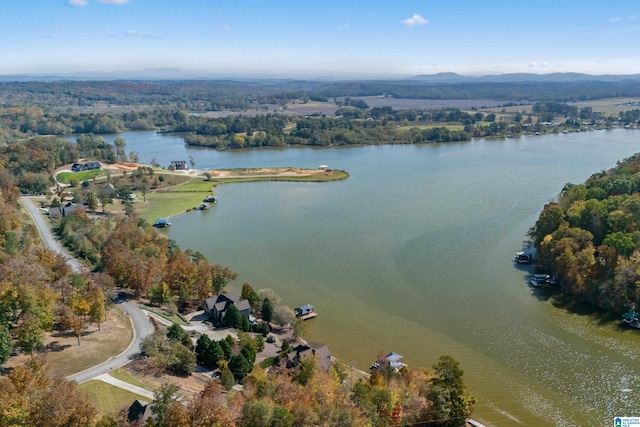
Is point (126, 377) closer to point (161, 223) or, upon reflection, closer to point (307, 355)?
point (307, 355)

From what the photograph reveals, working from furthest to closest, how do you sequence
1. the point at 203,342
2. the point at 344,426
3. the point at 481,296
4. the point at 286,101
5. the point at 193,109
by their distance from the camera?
1. the point at 286,101
2. the point at 193,109
3. the point at 481,296
4. the point at 203,342
5. the point at 344,426

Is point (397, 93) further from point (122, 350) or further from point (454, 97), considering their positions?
point (122, 350)

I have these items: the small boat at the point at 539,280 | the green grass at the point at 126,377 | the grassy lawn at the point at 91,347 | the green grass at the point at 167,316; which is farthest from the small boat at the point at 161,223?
the small boat at the point at 539,280

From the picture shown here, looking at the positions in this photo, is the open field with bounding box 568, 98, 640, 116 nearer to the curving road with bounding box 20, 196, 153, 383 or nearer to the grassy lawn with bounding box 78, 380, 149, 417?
the curving road with bounding box 20, 196, 153, 383

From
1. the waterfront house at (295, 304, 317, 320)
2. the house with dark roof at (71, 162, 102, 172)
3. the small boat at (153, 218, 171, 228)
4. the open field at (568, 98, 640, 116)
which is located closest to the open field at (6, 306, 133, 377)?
the waterfront house at (295, 304, 317, 320)

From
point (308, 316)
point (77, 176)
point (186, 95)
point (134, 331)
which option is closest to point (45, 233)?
point (134, 331)

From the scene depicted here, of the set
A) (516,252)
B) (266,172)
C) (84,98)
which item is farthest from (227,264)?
(84,98)
